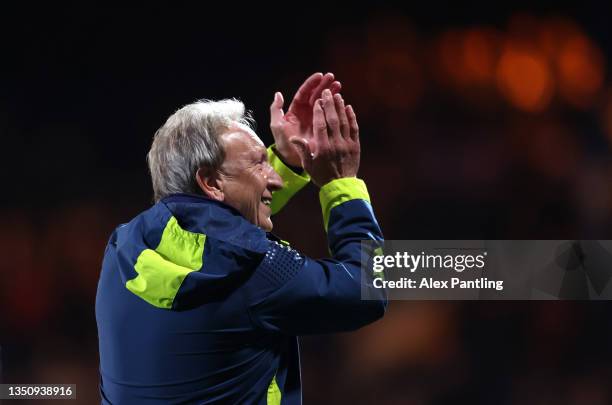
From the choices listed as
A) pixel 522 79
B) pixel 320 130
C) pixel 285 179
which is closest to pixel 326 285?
pixel 320 130

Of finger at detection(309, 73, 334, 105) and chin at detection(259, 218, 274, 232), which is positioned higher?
finger at detection(309, 73, 334, 105)

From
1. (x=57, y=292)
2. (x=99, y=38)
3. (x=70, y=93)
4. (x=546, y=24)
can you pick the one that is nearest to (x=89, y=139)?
(x=70, y=93)

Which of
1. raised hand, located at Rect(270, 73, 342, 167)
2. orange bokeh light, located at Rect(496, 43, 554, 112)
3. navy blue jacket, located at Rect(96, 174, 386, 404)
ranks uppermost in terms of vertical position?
orange bokeh light, located at Rect(496, 43, 554, 112)

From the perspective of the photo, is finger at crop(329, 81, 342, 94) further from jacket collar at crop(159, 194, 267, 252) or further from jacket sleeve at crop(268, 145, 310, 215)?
jacket collar at crop(159, 194, 267, 252)

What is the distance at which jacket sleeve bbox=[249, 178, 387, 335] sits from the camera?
0.94 meters

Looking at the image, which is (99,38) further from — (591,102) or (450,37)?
Answer: (591,102)

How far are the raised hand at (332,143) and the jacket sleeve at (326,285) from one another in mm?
56

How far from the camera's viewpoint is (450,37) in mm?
2732

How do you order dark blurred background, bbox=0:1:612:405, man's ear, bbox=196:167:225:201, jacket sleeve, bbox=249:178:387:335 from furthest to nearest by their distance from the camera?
dark blurred background, bbox=0:1:612:405 < man's ear, bbox=196:167:225:201 < jacket sleeve, bbox=249:178:387:335

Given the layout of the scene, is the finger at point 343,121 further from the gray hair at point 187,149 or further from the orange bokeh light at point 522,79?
the orange bokeh light at point 522,79

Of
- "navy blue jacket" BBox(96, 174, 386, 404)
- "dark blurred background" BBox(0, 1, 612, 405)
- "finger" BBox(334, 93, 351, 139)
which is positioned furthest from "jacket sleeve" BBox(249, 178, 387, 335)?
"dark blurred background" BBox(0, 1, 612, 405)

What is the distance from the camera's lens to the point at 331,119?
3.55 feet

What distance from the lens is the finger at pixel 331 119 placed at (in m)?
1.08

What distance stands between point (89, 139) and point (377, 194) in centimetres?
107
